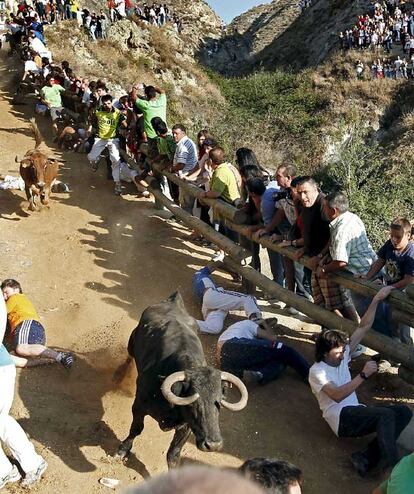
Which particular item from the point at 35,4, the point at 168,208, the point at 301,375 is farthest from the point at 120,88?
the point at 301,375

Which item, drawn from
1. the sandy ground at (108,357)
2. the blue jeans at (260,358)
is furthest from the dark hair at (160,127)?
the blue jeans at (260,358)

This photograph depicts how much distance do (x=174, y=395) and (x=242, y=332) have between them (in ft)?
7.24

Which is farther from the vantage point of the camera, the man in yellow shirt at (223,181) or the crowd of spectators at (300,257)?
the man in yellow shirt at (223,181)

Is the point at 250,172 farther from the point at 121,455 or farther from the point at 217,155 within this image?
the point at 121,455

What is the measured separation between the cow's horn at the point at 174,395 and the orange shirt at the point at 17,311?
2.99 metres

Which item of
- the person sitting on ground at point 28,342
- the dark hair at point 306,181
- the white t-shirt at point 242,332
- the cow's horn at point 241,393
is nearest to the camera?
the cow's horn at point 241,393

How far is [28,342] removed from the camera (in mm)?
6863

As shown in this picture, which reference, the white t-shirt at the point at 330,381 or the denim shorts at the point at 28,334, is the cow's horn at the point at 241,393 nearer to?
the white t-shirt at the point at 330,381

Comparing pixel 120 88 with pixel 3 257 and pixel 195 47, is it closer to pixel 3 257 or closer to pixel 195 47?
pixel 3 257

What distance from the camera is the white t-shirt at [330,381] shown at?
571 cm

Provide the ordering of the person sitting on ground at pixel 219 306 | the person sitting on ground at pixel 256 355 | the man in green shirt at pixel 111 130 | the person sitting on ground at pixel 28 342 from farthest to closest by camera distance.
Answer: the man in green shirt at pixel 111 130 < the person sitting on ground at pixel 219 306 < the person sitting on ground at pixel 28 342 < the person sitting on ground at pixel 256 355

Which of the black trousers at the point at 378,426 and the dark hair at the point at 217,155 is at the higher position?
the dark hair at the point at 217,155

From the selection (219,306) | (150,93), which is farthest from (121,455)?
(150,93)

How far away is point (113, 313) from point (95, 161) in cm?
653
